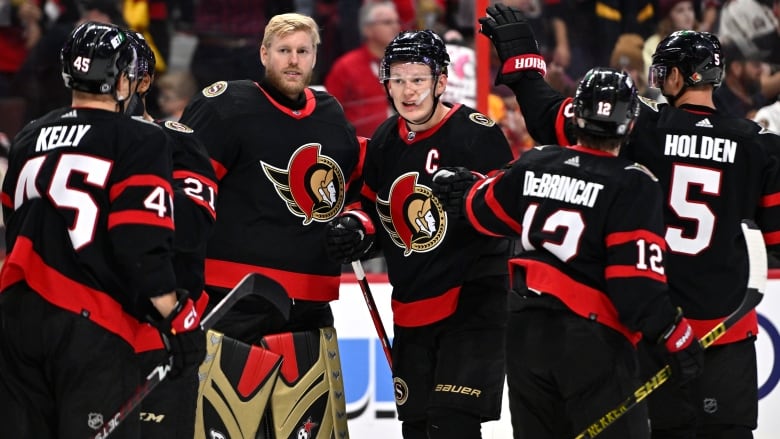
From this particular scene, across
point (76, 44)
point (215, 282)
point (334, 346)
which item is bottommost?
point (334, 346)

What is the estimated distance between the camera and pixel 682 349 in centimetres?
321

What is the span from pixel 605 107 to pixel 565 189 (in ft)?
0.79

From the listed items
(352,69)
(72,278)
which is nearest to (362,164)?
(72,278)

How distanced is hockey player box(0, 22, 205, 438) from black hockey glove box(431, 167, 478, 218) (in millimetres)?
910

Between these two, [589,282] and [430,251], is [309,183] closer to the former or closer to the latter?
[430,251]

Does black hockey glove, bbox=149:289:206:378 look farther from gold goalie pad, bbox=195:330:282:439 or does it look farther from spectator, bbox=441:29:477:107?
spectator, bbox=441:29:477:107

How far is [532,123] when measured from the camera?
12.9 feet

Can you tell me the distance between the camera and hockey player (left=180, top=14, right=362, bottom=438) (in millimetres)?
3959

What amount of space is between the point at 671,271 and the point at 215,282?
4.37 ft

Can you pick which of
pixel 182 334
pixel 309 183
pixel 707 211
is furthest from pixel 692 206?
pixel 182 334

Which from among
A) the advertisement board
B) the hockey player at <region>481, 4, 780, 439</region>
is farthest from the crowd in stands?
the hockey player at <region>481, 4, 780, 439</region>

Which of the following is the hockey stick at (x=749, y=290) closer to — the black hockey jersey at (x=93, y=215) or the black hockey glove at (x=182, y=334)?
the black hockey glove at (x=182, y=334)

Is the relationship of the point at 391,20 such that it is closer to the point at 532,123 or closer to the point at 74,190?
the point at 532,123

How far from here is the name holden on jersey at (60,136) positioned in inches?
117
